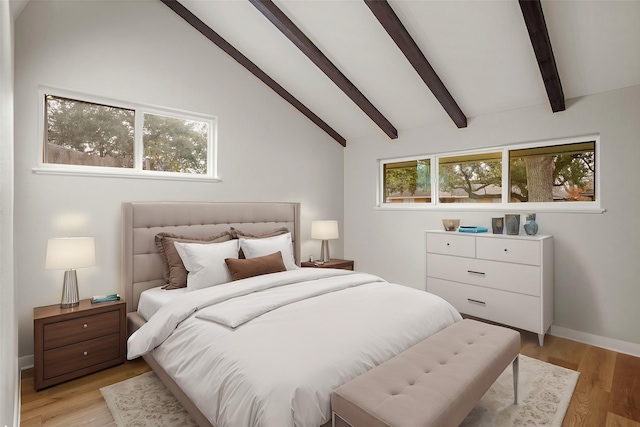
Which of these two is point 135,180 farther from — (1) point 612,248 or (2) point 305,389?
(1) point 612,248

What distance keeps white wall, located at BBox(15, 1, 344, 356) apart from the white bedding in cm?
40

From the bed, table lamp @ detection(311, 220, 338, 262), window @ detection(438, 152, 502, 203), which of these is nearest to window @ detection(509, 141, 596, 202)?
window @ detection(438, 152, 502, 203)

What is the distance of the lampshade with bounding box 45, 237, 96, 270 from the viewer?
2459 millimetres

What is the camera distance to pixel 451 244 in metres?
3.66

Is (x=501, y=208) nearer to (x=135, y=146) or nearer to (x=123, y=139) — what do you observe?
(x=135, y=146)

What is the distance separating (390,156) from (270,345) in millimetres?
3414

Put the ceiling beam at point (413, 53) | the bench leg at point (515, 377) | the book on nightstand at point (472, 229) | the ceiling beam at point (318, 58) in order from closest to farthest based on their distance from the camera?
the bench leg at point (515, 377) → the ceiling beam at point (413, 53) → the ceiling beam at point (318, 58) → the book on nightstand at point (472, 229)

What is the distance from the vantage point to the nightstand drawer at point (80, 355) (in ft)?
7.85

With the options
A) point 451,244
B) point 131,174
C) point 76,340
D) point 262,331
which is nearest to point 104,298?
point 76,340

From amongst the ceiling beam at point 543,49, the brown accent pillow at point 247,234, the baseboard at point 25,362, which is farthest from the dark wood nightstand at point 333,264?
the ceiling beam at point 543,49

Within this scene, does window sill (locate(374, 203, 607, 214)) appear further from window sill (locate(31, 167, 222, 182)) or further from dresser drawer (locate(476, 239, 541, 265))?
window sill (locate(31, 167, 222, 182))

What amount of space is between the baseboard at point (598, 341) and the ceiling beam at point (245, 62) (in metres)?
3.44

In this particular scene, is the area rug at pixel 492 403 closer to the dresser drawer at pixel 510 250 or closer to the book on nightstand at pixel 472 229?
the dresser drawer at pixel 510 250

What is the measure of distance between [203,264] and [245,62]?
2401mm
